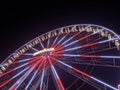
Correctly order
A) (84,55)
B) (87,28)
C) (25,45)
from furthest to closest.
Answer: (25,45) → (87,28) → (84,55)

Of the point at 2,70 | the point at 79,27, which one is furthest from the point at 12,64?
the point at 79,27

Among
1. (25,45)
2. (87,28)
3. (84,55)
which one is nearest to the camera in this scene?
(84,55)

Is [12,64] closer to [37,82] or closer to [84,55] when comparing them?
[37,82]

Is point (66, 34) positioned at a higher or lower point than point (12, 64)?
higher

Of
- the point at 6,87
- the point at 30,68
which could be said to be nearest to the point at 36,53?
the point at 30,68

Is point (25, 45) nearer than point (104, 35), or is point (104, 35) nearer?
point (104, 35)

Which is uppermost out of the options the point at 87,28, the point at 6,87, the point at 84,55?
the point at 87,28

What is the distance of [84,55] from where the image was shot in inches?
516

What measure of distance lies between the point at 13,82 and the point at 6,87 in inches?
12.1

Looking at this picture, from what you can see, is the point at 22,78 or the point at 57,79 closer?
the point at 57,79

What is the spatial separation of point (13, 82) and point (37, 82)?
0.79 m

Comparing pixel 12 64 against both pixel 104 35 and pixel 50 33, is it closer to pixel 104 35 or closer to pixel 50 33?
pixel 50 33

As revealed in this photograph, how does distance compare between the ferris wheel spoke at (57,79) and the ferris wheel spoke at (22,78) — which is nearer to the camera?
the ferris wheel spoke at (57,79)

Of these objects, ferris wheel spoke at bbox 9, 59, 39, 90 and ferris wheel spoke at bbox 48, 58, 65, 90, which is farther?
ferris wheel spoke at bbox 9, 59, 39, 90
